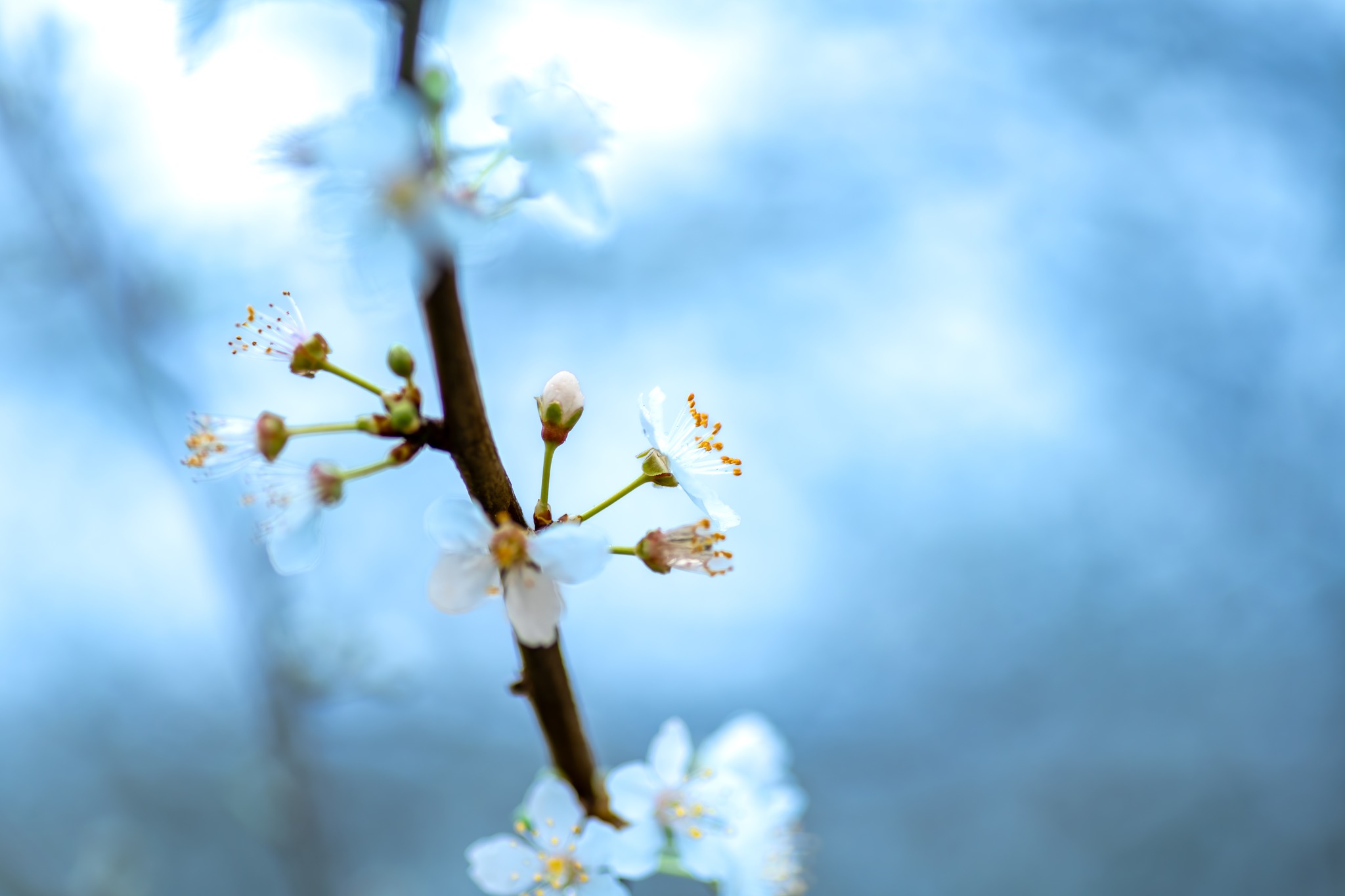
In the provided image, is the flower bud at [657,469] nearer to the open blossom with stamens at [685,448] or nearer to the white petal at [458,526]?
the open blossom with stamens at [685,448]

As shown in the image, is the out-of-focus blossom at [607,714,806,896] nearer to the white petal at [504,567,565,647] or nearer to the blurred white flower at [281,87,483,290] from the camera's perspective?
the white petal at [504,567,565,647]

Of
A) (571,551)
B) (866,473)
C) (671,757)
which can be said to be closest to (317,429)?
(571,551)

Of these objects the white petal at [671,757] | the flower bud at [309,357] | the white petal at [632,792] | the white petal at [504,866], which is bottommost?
the white petal at [504,866]

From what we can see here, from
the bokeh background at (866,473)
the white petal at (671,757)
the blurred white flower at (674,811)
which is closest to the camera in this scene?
the blurred white flower at (674,811)

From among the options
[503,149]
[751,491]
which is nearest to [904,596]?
[751,491]

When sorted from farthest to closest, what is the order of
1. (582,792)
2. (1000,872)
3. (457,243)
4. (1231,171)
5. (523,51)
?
(1000,872), (1231,171), (523,51), (582,792), (457,243)

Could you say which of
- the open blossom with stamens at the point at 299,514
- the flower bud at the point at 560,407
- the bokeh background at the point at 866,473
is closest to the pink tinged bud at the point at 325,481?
the open blossom with stamens at the point at 299,514

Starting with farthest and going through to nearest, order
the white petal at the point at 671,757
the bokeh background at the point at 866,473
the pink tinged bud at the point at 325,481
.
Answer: the bokeh background at the point at 866,473, the white petal at the point at 671,757, the pink tinged bud at the point at 325,481

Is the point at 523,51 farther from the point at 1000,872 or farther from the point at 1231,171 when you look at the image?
the point at 1000,872
